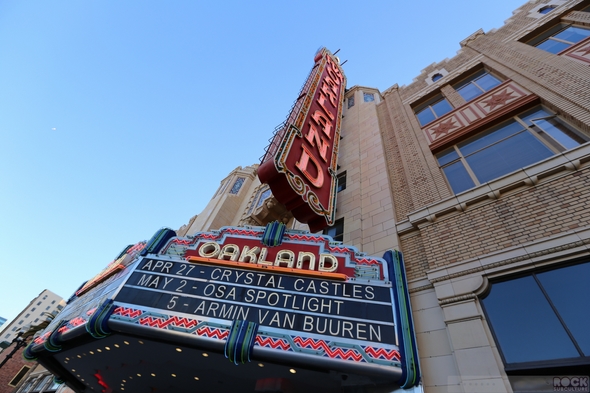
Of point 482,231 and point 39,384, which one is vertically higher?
point 482,231

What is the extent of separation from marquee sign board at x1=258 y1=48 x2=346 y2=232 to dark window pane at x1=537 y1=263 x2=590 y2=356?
595 centimetres

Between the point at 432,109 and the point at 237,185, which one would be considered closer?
the point at 432,109

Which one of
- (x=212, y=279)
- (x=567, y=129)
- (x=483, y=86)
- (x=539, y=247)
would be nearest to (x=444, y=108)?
(x=483, y=86)

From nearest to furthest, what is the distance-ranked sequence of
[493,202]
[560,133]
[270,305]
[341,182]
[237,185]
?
[270,305], [493,202], [560,133], [341,182], [237,185]

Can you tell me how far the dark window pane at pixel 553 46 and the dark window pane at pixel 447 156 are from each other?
6449mm

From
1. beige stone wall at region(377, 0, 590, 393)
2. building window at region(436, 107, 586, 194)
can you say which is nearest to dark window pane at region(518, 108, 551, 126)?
building window at region(436, 107, 586, 194)

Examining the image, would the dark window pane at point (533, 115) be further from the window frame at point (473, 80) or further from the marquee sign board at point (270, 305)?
the marquee sign board at point (270, 305)

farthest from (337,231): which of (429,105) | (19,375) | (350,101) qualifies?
(19,375)

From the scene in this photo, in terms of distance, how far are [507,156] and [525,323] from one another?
5901mm

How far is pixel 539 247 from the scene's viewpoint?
6.36 m

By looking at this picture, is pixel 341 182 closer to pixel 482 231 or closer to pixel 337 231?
pixel 337 231

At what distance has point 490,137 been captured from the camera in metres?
10.9

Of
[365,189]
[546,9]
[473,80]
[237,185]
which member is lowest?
[365,189]

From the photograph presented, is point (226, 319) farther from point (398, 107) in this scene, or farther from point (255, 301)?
point (398, 107)
